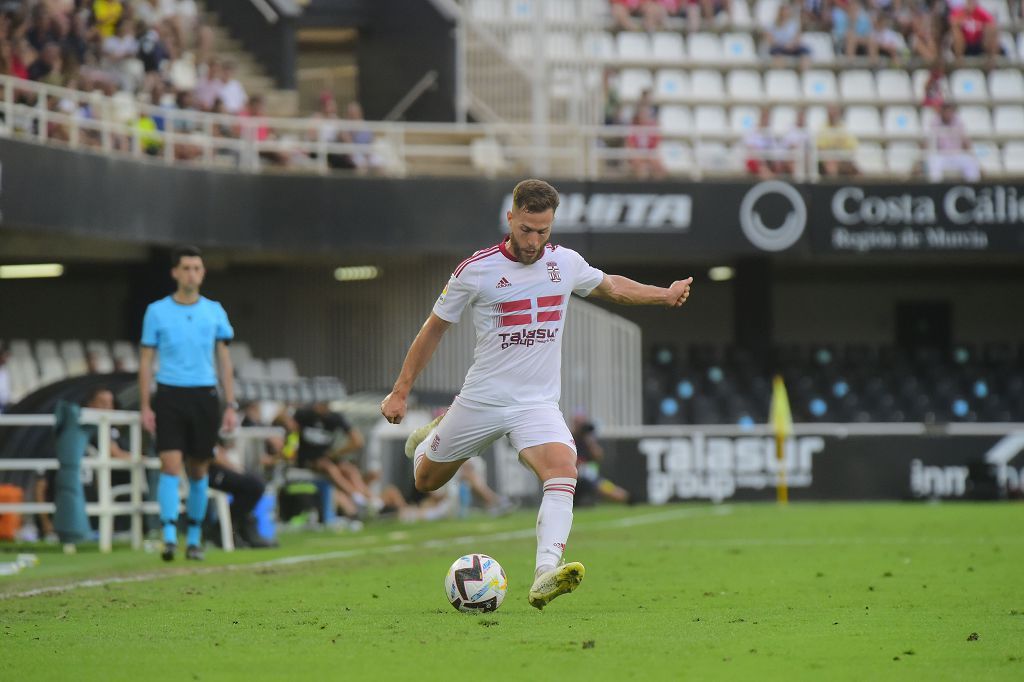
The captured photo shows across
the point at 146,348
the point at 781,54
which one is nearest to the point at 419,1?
the point at 781,54

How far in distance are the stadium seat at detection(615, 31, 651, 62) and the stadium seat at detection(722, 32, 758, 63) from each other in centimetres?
148

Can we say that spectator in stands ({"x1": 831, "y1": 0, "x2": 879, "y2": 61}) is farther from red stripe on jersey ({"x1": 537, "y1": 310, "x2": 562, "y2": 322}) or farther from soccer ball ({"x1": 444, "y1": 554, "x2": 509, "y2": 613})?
soccer ball ({"x1": 444, "y1": 554, "x2": 509, "y2": 613})

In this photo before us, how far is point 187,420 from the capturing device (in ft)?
40.1

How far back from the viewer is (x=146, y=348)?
483 inches

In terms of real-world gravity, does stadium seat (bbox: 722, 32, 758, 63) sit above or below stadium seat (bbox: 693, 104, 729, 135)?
above

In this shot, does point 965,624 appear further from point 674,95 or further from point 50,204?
point 674,95

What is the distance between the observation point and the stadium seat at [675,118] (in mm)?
29859

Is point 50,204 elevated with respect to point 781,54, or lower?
lower

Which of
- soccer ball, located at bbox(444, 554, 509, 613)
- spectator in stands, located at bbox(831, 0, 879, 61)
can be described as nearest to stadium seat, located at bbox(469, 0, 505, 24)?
spectator in stands, located at bbox(831, 0, 879, 61)

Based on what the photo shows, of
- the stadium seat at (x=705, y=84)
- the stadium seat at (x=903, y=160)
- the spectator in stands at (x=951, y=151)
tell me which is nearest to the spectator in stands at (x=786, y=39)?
the stadium seat at (x=705, y=84)

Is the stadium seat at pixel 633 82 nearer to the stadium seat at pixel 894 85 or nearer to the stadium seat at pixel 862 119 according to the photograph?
the stadium seat at pixel 862 119

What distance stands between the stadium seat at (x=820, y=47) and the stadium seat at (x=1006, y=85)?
3143 millimetres

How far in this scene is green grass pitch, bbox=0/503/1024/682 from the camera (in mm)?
6027

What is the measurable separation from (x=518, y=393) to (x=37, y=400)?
32.8 ft
